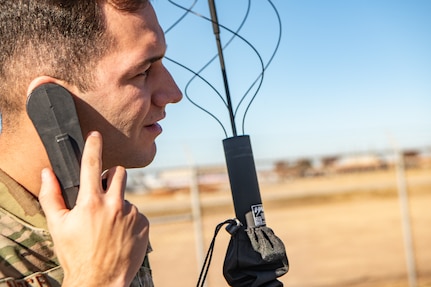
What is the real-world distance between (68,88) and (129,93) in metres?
0.16

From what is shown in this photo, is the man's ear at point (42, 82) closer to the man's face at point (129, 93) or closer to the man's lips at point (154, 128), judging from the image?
the man's face at point (129, 93)

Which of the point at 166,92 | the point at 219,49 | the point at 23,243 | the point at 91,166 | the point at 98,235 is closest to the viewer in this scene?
the point at 98,235

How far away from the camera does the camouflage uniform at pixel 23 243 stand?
4.85ft

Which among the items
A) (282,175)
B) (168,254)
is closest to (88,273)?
(168,254)

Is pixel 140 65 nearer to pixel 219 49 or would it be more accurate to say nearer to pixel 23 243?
pixel 219 49

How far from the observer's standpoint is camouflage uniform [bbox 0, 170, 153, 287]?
1478mm

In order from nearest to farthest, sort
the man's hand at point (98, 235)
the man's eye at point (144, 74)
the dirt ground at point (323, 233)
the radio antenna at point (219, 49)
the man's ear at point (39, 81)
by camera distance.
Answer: the man's hand at point (98, 235), the man's ear at point (39, 81), the man's eye at point (144, 74), the radio antenna at point (219, 49), the dirt ground at point (323, 233)

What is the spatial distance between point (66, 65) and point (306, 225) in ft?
52.4

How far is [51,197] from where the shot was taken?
1.39 m

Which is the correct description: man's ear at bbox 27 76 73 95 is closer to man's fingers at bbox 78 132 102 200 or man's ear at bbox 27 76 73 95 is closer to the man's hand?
man's fingers at bbox 78 132 102 200

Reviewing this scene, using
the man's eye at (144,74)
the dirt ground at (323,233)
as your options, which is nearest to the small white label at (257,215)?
the man's eye at (144,74)

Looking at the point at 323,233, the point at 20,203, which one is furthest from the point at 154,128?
the point at 323,233

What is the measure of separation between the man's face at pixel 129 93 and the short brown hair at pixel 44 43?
0.04m

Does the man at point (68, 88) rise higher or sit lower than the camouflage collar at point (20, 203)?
higher
